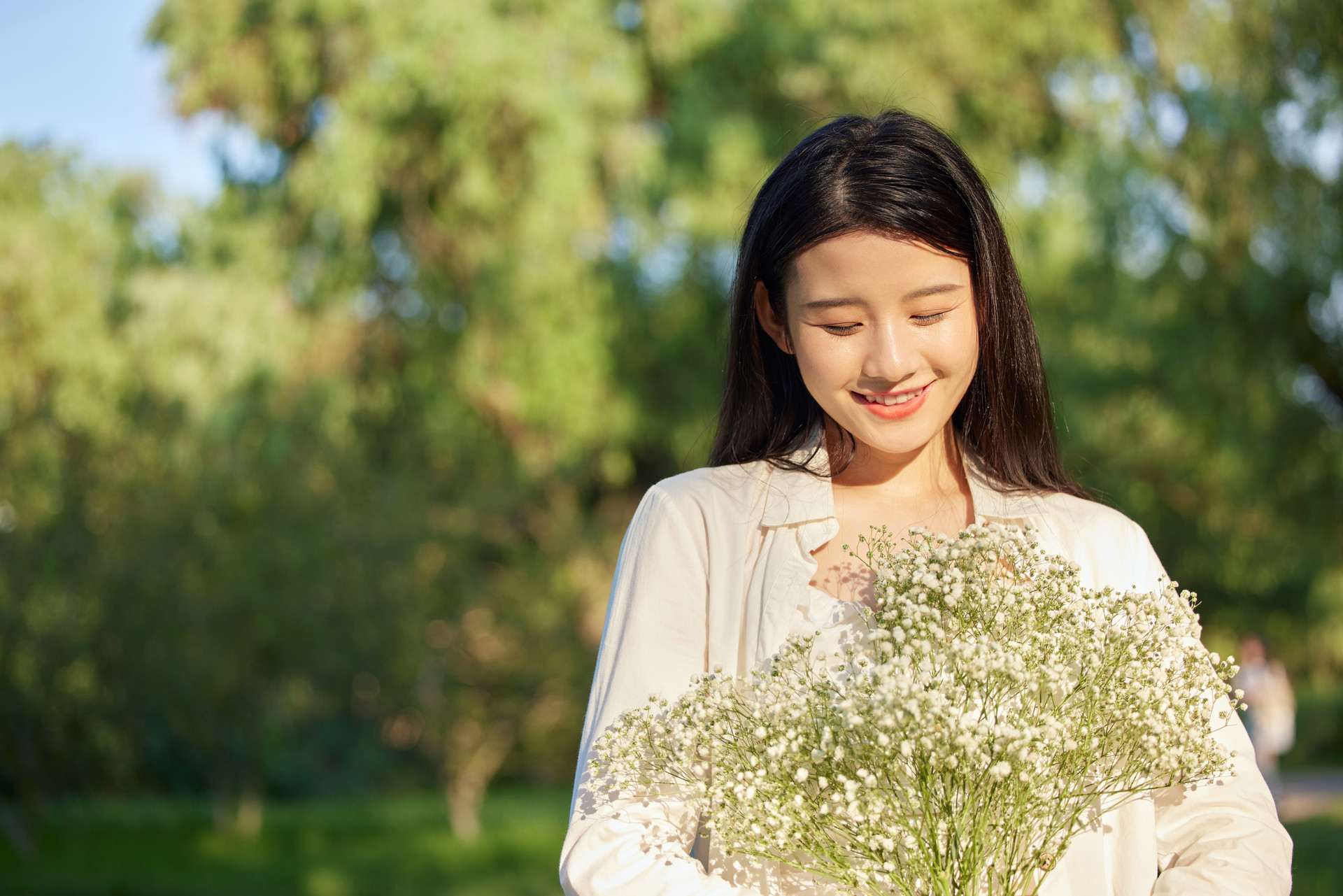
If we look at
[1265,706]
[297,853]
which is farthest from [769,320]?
[1265,706]

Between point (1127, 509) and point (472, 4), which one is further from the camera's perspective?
point (1127, 509)

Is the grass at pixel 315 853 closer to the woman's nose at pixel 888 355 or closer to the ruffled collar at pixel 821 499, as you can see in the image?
the ruffled collar at pixel 821 499

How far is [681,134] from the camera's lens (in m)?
12.0

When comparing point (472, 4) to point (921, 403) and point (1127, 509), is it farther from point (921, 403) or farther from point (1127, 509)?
point (921, 403)

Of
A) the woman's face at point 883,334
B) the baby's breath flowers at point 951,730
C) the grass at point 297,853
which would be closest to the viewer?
the baby's breath flowers at point 951,730

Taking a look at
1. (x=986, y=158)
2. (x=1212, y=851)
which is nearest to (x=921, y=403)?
(x=1212, y=851)

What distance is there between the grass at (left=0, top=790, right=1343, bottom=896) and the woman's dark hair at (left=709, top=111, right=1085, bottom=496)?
303 inches

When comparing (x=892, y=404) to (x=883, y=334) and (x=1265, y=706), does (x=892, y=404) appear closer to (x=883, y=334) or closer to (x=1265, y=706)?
(x=883, y=334)

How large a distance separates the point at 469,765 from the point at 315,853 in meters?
2.09

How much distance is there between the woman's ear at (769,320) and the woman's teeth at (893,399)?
149 mm

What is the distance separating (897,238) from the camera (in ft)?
5.34

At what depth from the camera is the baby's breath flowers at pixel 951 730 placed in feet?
4.45

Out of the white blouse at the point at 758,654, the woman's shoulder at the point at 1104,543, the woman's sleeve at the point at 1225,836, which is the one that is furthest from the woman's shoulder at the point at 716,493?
the woman's sleeve at the point at 1225,836

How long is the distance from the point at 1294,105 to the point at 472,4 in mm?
6608
